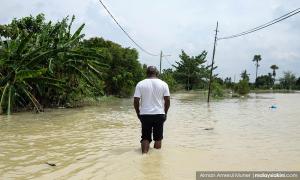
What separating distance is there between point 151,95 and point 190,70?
222ft

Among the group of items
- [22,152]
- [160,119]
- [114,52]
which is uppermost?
[114,52]

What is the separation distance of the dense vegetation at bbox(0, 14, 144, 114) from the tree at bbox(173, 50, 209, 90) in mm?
51017

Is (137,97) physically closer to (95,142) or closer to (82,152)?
Answer: (82,152)

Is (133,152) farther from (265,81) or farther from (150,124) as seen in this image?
(265,81)

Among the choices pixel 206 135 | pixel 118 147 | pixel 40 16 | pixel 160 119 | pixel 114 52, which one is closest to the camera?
pixel 160 119

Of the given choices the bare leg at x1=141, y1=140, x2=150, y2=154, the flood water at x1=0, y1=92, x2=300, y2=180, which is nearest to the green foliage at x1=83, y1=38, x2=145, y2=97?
the flood water at x1=0, y1=92, x2=300, y2=180

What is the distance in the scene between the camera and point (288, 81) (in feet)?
352

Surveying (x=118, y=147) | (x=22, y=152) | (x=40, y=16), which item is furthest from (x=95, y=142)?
(x=40, y=16)

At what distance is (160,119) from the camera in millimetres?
7766

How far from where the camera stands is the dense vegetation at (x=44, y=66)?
17.4 m

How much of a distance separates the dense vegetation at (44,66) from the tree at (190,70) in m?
51.0

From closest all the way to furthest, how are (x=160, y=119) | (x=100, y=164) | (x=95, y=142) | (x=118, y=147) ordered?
1. (x=100, y=164)
2. (x=160, y=119)
3. (x=118, y=147)
4. (x=95, y=142)

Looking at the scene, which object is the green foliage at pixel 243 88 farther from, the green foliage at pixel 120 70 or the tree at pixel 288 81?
the tree at pixel 288 81

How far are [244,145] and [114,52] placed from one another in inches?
1211
